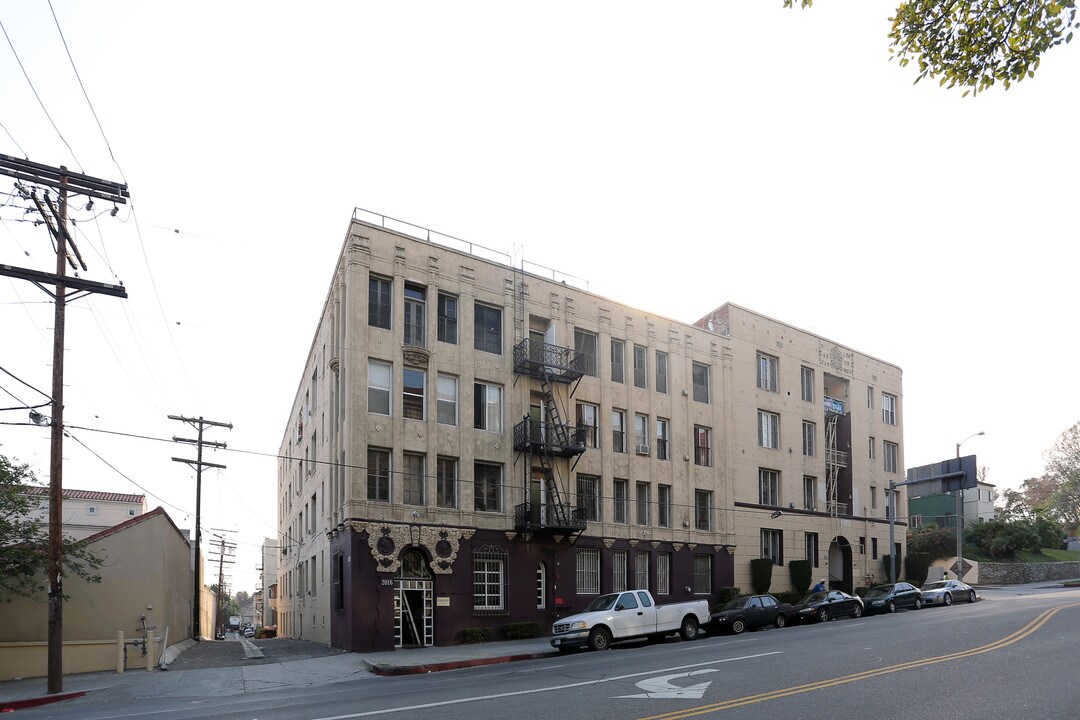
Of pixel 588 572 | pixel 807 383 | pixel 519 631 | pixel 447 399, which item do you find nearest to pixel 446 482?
pixel 447 399

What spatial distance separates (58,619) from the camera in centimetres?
2052

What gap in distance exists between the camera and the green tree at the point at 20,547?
22.8m

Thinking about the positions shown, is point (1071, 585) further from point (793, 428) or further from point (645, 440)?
point (645, 440)

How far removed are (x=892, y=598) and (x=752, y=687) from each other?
2718 centimetres

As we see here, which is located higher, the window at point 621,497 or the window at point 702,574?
the window at point 621,497

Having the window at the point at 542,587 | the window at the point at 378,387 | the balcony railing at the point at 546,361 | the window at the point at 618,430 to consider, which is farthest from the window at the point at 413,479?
the window at the point at 618,430

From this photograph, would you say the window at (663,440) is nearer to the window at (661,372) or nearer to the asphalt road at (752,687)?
the window at (661,372)

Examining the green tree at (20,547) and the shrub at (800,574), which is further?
the shrub at (800,574)

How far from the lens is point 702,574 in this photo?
38969mm

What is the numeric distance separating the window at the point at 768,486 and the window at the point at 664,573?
732cm

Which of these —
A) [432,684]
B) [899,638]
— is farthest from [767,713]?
[899,638]

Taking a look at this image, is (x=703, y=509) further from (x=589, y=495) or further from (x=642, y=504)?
(x=589, y=495)

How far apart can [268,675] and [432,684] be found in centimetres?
709

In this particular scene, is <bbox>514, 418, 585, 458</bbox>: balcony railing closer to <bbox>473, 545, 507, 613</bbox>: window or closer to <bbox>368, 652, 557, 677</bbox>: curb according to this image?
<bbox>473, 545, 507, 613</bbox>: window
